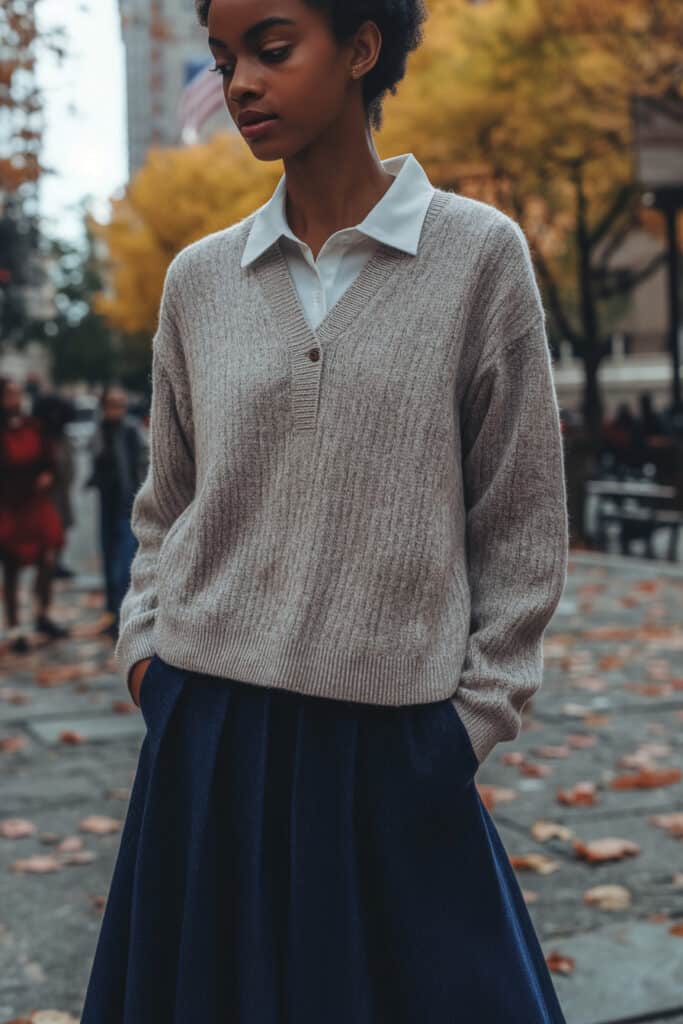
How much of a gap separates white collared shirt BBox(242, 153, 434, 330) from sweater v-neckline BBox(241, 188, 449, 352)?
1 cm

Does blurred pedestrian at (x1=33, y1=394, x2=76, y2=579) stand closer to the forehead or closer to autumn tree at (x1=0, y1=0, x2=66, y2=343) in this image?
autumn tree at (x1=0, y1=0, x2=66, y2=343)

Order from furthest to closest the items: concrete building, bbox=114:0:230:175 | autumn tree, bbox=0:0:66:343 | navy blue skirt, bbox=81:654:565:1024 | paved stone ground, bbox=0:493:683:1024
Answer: concrete building, bbox=114:0:230:175, autumn tree, bbox=0:0:66:343, paved stone ground, bbox=0:493:683:1024, navy blue skirt, bbox=81:654:565:1024

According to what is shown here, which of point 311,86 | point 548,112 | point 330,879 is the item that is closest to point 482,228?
point 311,86

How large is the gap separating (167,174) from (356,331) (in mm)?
43781

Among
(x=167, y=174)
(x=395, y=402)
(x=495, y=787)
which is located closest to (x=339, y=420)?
(x=395, y=402)

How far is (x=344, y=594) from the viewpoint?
1.96m

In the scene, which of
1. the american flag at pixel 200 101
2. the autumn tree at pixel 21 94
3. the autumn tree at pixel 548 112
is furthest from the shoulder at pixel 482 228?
the autumn tree at pixel 548 112

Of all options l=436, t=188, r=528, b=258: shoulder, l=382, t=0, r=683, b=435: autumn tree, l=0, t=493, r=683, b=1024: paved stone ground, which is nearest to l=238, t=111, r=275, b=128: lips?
l=436, t=188, r=528, b=258: shoulder

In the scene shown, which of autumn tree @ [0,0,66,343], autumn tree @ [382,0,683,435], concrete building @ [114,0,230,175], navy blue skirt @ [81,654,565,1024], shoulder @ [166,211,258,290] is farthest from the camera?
concrete building @ [114,0,230,175]

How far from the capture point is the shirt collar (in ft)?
6.68

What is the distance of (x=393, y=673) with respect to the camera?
1938mm

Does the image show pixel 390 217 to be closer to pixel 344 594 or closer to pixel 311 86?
pixel 311 86

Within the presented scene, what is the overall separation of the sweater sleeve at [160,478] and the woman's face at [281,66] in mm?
317

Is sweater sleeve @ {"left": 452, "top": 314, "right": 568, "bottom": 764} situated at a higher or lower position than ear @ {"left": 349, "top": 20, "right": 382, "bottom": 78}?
lower
